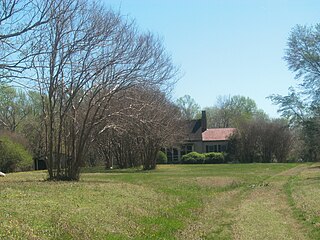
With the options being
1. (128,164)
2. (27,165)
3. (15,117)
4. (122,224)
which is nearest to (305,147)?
(128,164)

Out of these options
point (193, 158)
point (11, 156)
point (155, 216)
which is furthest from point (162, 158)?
point (155, 216)

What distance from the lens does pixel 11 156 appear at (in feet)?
176

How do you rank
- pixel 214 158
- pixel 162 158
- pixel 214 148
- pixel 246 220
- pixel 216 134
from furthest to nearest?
1. pixel 216 134
2. pixel 214 148
3. pixel 214 158
4. pixel 162 158
5. pixel 246 220

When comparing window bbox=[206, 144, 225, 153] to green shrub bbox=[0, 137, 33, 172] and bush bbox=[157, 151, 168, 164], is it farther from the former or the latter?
green shrub bbox=[0, 137, 33, 172]

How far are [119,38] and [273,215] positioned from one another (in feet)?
49.6

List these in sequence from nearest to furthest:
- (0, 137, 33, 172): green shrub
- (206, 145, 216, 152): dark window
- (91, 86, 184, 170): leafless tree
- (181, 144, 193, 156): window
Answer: (91, 86, 184, 170): leafless tree < (0, 137, 33, 172): green shrub < (181, 144, 193, 156): window < (206, 145, 216, 152): dark window

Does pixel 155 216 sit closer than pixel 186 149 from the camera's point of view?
Yes

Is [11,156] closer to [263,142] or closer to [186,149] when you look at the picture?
[186,149]

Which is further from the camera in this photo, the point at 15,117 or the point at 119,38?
the point at 15,117

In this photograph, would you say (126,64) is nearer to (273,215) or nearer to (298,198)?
(298,198)

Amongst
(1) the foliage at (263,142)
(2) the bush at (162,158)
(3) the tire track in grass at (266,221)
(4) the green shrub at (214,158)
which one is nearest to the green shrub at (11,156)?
(2) the bush at (162,158)

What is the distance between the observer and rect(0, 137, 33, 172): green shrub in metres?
53.0

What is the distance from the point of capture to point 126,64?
28.1 meters

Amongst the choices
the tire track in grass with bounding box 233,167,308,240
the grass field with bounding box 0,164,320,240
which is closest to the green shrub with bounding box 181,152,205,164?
the grass field with bounding box 0,164,320,240
